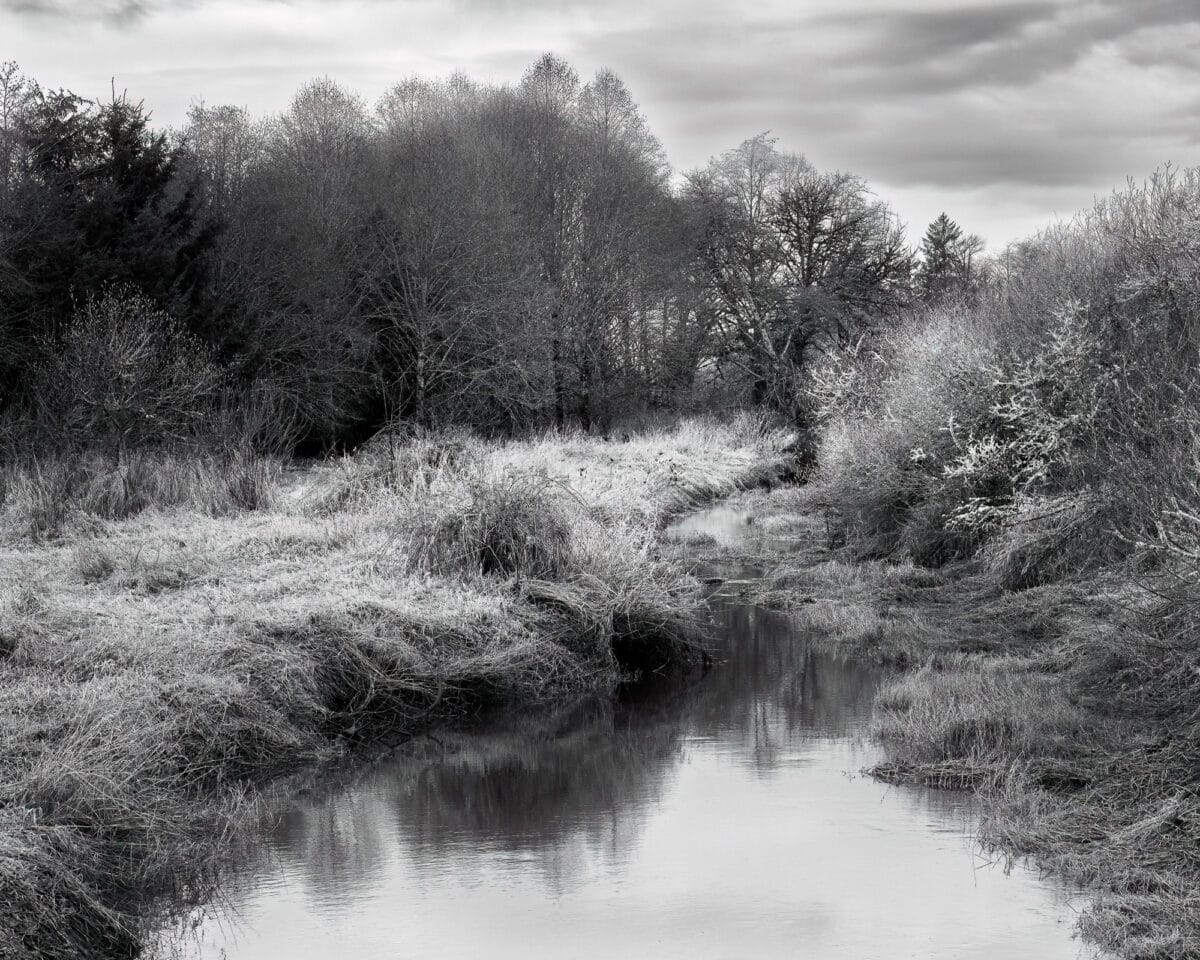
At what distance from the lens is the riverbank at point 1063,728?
6969 millimetres

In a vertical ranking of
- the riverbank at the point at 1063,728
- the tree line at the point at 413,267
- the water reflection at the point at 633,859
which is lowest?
the water reflection at the point at 633,859

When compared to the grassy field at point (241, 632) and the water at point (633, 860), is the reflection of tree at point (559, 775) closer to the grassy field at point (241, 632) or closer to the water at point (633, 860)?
the water at point (633, 860)

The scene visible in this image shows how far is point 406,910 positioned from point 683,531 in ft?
51.8

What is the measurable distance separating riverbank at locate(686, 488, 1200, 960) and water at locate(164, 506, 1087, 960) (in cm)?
27

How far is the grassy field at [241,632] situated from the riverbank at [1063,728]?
2591 mm

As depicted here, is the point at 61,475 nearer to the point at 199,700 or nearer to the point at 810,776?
the point at 199,700

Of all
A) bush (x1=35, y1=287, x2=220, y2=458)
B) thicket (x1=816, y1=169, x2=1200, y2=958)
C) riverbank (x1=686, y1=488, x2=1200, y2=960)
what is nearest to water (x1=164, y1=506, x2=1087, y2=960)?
riverbank (x1=686, y1=488, x2=1200, y2=960)

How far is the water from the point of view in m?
6.66

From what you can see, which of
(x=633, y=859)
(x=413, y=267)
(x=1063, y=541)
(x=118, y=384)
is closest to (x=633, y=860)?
(x=633, y=859)

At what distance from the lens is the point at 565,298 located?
36.6m

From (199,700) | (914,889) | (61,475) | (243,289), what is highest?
(243,289)

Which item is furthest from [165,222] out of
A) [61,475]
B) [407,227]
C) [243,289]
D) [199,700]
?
[199,700]

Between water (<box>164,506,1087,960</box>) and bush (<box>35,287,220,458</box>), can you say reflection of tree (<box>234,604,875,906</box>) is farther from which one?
bush (<box>35,287,220,458</box>)

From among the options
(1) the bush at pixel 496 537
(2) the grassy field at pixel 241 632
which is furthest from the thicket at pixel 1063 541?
(1) the bush at pixel 496 537
